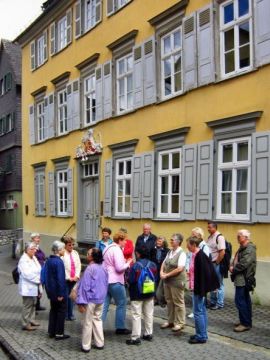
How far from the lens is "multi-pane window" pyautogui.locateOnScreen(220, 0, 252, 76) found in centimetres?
1156

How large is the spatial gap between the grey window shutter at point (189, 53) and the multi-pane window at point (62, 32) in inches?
345

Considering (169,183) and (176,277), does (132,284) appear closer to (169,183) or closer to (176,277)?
(176,277)

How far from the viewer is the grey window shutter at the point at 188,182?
42.0 feet

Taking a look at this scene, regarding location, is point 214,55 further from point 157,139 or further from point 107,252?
point 107,252

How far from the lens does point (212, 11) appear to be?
12.4m

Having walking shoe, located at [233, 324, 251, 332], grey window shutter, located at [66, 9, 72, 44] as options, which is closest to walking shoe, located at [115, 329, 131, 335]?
walking shoe, located at [233, 324, 251, 332]

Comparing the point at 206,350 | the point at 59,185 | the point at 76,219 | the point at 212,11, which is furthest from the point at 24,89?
the point at 206,350

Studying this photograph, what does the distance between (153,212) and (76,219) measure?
5708 mm

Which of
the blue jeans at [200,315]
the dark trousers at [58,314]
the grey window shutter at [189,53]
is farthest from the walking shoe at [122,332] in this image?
the grey window shutter at [189,53]

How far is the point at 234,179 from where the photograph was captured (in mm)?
11695

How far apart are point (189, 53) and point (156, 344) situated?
785 centimetres

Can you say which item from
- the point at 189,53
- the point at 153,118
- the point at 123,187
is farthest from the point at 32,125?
the point at 189,53

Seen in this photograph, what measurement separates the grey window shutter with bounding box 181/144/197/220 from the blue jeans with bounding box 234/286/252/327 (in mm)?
4517

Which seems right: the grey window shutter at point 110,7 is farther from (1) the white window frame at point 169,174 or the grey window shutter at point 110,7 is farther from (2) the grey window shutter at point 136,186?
(1) the white window frame at point 169,174
